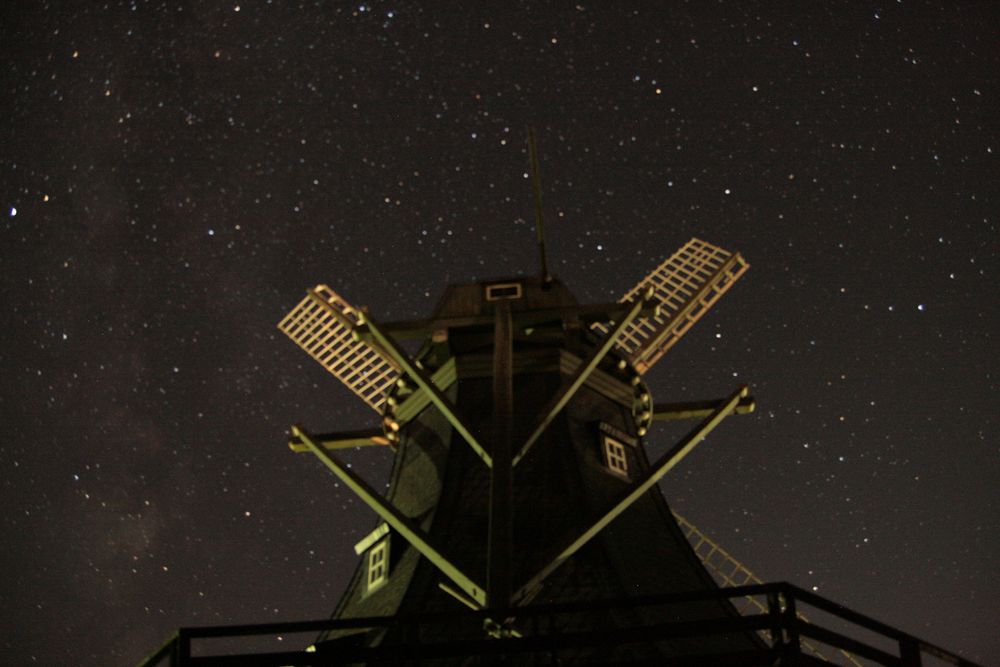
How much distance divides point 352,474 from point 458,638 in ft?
8.53

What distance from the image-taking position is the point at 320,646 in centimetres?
1333

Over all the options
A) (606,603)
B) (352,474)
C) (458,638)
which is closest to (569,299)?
(352,474)

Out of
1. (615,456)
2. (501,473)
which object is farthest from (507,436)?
(615,456)

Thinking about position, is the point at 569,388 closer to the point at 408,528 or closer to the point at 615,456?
the point at 615,456

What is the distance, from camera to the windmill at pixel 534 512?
1016 centimetres

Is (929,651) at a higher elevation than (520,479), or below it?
below

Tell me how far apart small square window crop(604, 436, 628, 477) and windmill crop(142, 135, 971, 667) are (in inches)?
1.0

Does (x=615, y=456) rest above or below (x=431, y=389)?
below

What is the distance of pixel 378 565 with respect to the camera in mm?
15133

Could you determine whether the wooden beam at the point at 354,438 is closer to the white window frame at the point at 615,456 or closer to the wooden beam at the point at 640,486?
the white window frame at the point at 615,456

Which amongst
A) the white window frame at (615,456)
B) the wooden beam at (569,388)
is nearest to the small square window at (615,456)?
the white window frame at (615,456)

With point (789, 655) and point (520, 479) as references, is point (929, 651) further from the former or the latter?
point (520, 479)

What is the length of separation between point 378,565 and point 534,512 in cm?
236

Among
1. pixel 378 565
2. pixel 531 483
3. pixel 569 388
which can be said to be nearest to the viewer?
pixel 569 388
